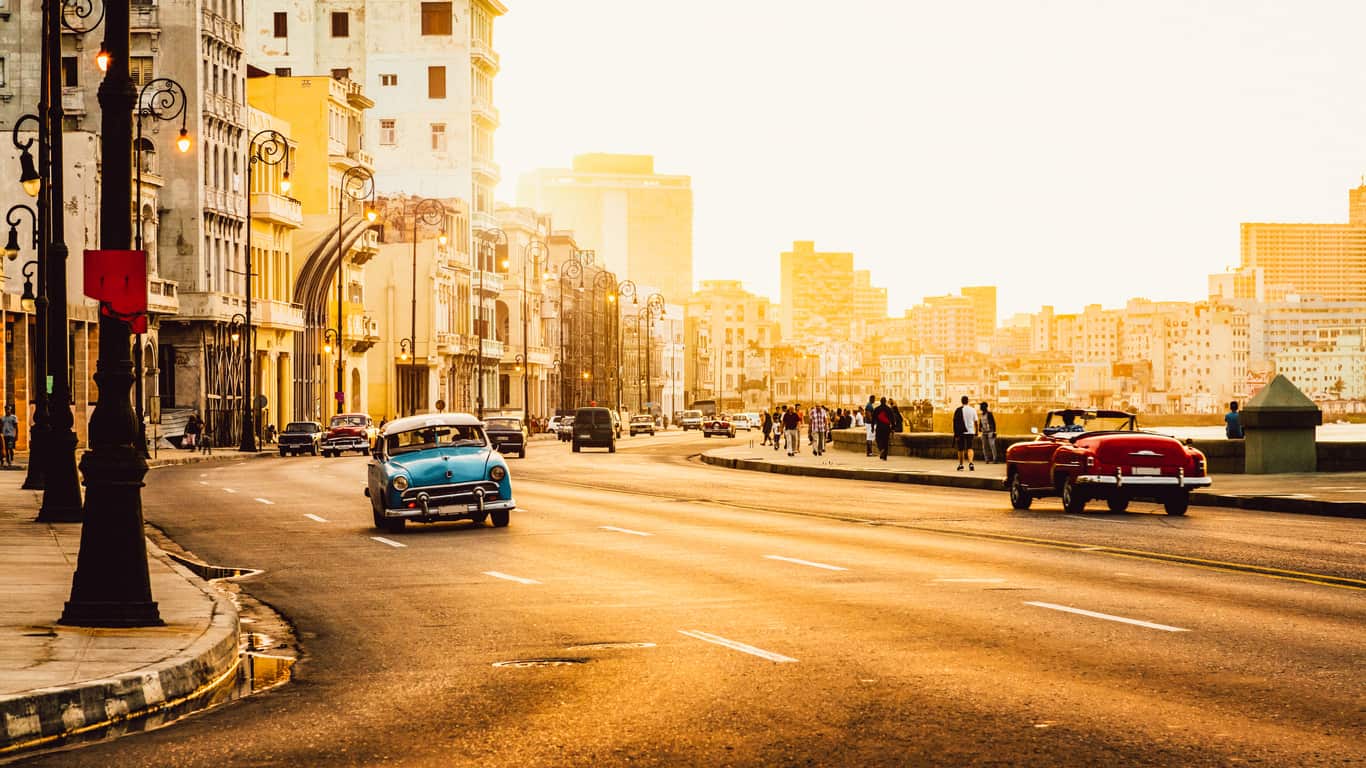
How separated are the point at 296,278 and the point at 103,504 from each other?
298ft

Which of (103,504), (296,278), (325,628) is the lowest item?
(325,628)

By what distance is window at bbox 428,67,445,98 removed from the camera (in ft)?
448

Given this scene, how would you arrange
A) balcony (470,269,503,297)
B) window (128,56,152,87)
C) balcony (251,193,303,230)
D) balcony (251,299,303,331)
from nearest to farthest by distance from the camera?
window (128,56,152,87) → balcony (251,299,303,331) → balcony (251,193,303,230) → balcony (470,269,503,297)

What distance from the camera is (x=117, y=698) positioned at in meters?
10.6

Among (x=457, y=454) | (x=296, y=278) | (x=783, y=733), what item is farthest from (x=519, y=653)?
(x=296, y=278)

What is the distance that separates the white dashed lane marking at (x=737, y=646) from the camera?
12344 millimetres

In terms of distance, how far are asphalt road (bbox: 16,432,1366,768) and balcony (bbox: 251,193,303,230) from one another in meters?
69.8

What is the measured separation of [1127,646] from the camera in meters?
12.7

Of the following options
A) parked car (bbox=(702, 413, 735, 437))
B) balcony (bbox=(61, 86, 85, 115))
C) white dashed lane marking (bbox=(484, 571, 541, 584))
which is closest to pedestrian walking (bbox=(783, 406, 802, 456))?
balcony (bbox=(61, 86, 85, 115))

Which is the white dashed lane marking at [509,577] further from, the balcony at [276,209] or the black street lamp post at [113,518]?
the balcony at [276,209]

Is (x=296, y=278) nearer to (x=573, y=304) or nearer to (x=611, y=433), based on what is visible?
(x=611, y=433)

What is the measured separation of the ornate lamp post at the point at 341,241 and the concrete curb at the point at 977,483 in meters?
27.1

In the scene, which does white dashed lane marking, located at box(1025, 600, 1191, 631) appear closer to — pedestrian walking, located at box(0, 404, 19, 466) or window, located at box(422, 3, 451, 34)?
pedestrian walking, located at box(0, 404, 19, 466)

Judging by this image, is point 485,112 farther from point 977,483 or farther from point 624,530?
point 624,530
